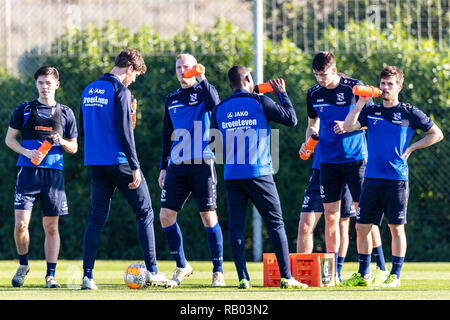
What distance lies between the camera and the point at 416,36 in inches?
523

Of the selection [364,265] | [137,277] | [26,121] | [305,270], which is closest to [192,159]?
[137,277]

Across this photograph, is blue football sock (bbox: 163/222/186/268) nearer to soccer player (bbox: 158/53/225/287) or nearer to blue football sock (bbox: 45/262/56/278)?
soccer player (bbox: 158/53/225/287)

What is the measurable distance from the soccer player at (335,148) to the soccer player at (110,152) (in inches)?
76.0

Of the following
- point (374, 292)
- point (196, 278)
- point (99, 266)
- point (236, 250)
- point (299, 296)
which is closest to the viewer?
point (299, 296)

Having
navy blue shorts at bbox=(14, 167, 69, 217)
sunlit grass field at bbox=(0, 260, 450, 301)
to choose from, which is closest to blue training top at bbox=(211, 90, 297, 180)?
sunlit grass field at bbox=(0, 260, 450, 301)

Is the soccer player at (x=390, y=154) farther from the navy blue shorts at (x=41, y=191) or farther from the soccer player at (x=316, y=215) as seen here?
the navy blue shorts at (x=41, y=191)

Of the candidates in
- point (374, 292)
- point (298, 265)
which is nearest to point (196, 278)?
point (298, 265)

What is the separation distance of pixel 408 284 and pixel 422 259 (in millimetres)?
3789

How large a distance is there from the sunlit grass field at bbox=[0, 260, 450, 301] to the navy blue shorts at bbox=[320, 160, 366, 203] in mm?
1121

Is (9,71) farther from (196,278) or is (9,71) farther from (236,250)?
(236,250)

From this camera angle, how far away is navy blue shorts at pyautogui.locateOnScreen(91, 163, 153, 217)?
816cm

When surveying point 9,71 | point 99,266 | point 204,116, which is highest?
point 9,71

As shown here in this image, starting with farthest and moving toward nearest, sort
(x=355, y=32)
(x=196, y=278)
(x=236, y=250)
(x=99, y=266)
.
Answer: (x=355, y=32) < (x=99, y=266) < (x=196, y=278) < (x=236, y=250)

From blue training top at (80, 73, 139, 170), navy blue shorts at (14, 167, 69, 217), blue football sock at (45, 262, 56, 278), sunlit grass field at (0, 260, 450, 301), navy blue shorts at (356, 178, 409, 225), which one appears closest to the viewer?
sunlit grass field at (0, 260, 450, 301)
